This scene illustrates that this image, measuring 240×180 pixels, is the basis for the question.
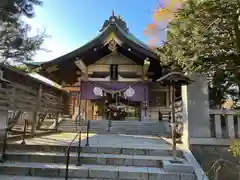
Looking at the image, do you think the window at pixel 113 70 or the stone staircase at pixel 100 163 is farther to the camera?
the window at pixel 113 70

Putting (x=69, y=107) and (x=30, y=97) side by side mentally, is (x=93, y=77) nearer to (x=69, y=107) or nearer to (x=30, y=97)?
(x=69, y=107)

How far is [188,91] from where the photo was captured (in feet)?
16.3

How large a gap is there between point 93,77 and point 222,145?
851 centimetres

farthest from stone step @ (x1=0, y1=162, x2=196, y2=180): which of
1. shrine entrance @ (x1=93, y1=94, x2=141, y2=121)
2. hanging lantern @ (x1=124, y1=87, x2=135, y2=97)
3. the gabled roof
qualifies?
shrine entrance @ (x1=93, y1=94, x2=141, y2=121)

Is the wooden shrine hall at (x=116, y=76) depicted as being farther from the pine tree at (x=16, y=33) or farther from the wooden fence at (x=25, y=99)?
the wooden fence at (x=25, y=99)

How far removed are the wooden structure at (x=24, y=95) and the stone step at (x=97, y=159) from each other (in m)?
1.44

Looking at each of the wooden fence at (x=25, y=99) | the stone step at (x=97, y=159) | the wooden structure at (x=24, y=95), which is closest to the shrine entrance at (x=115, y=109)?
the wooden fence at (x=25, y=99)

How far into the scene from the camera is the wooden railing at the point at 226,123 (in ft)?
15.8

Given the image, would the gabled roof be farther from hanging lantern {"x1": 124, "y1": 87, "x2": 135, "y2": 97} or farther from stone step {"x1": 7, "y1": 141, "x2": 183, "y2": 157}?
stone step {"x1": 7, "y1": 141, "x2": 183, "y2": 157}

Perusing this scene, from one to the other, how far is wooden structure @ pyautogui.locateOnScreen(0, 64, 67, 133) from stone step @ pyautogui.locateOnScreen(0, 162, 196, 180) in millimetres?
1835

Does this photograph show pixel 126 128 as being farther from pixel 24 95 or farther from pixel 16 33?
pixel 16 33

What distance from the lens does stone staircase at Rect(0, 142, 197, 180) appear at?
145 inches

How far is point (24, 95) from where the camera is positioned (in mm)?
6074

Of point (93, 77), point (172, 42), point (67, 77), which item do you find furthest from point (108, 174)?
point (67, 77)
